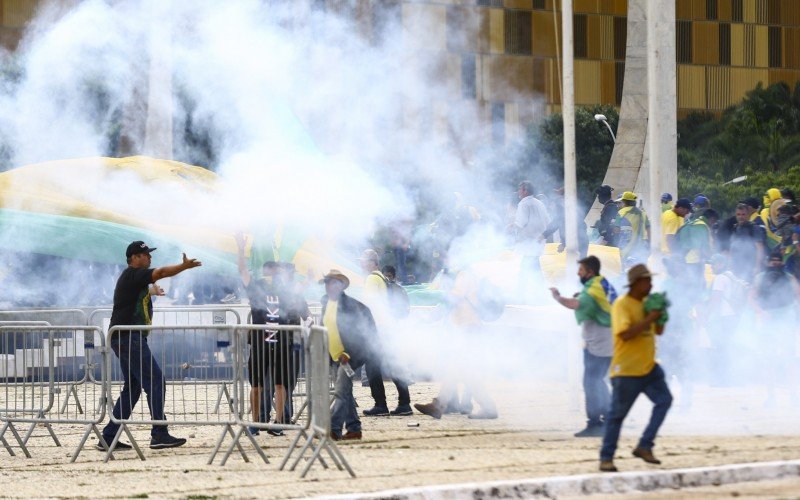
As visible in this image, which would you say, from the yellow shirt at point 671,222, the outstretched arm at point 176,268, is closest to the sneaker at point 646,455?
the outstretched arm at point 176,268

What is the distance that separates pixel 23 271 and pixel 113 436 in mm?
12672

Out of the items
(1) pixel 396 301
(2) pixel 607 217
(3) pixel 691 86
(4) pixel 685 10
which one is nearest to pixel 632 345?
(1) pixel 396 301

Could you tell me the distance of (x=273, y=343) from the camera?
476 inches

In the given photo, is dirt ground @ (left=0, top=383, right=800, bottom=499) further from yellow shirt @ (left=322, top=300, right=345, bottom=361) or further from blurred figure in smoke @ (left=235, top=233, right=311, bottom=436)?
yellow shirt @ (left=322, top=300, right=345, bottom=361)

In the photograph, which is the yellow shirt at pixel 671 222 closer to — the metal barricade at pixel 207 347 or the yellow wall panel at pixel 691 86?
the metal barricade at pixel 207 347

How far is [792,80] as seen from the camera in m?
68.2

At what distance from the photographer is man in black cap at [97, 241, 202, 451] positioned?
11750mm

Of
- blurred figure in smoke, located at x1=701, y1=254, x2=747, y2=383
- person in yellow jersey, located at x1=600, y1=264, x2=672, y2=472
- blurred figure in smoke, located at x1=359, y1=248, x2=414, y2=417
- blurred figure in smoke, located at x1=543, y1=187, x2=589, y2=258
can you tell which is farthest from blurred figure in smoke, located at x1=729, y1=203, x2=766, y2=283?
person in yellow jersey, located at x1=600, y1=264, x2=672, y2=472

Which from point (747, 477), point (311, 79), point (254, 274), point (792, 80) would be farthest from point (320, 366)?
point (792, 80)

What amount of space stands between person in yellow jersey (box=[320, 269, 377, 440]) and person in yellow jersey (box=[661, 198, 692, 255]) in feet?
18.2

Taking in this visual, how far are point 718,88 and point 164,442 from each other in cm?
5815

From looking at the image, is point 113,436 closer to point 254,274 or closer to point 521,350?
point 254,274

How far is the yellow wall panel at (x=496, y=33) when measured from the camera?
62.8 meters

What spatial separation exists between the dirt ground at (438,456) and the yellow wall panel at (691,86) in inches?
2067
